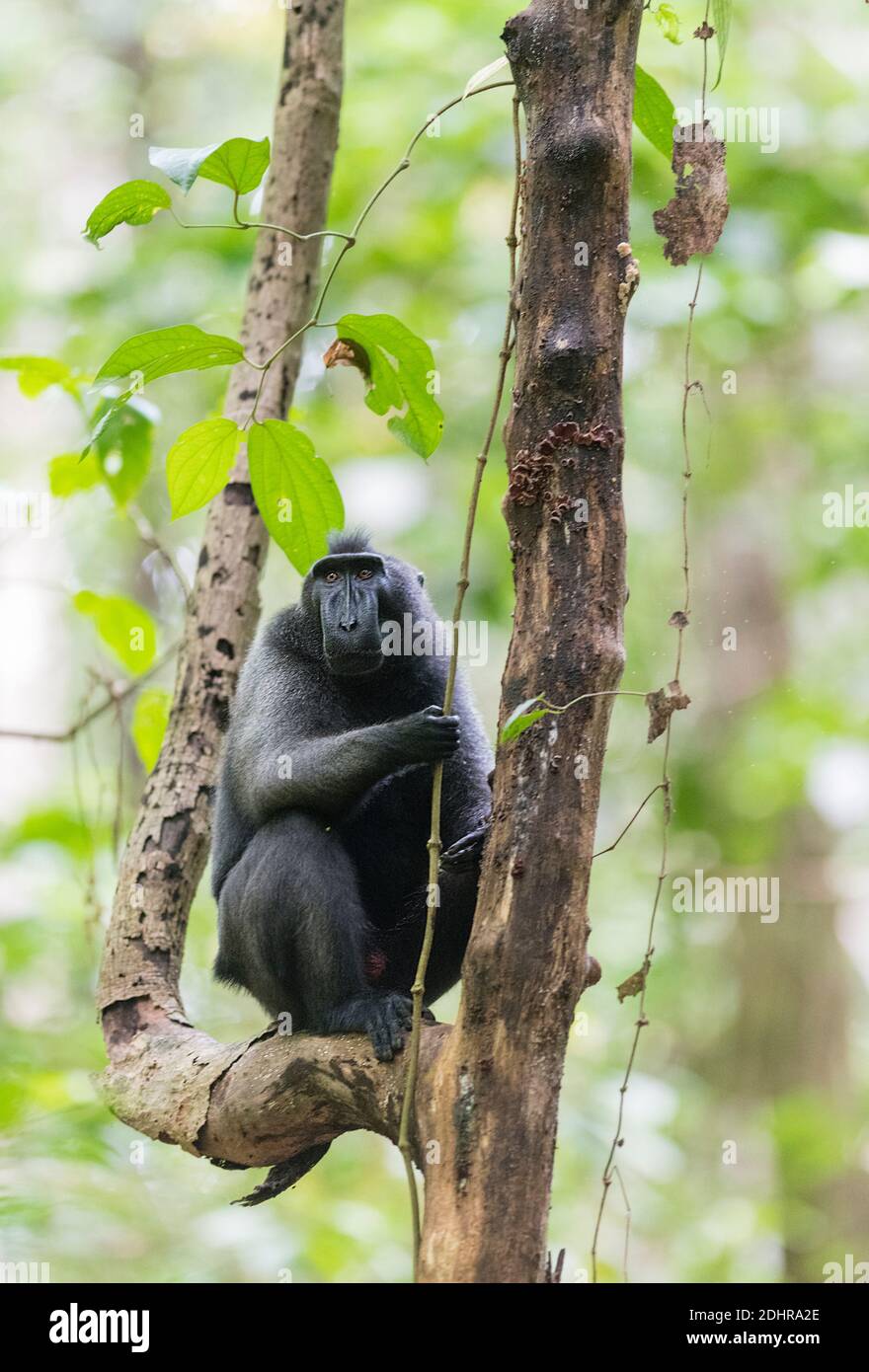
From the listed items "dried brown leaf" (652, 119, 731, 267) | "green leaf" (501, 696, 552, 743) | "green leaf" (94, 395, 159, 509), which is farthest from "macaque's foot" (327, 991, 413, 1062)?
"green leaf" (94, 395, 159, 509)

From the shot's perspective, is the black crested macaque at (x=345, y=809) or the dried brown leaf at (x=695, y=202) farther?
the black crested macaque at (x=345, y=809)

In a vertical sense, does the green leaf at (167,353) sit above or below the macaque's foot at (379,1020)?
above

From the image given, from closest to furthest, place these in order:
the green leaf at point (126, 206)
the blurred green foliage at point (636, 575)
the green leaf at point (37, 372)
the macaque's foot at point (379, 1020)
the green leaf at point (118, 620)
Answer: the green leaf at point (126, 206) < the macaque's foot at point (379, 1020) < the green leaf at point (37, 372) < the green leaf at point (118, 620) < the blurred green foliage at point (636, 575)

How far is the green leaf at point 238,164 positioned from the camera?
11.6ft

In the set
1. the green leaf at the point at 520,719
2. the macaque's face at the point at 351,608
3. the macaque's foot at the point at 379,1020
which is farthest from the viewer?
the macaque's face at the point at 351,608

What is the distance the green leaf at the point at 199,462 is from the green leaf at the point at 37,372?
64.4 inches

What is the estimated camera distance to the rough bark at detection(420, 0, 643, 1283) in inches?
122

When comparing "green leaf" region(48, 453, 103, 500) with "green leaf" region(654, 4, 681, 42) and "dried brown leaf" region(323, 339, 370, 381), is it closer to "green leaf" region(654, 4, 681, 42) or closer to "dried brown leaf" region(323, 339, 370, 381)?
"dried brown leaf" region(323, 339, 370, 381)

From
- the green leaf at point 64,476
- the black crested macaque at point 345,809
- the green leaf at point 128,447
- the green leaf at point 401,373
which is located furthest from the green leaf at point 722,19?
the green leaf at point 64,476

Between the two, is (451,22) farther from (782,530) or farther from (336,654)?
(336,654)

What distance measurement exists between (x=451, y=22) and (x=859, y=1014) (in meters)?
8.69

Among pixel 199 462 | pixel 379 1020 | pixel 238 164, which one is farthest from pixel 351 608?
pixel 238 164

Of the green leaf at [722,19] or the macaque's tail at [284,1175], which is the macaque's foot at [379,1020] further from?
the green leaf at [722,19]

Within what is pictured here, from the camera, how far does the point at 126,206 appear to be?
3709 millimetres
